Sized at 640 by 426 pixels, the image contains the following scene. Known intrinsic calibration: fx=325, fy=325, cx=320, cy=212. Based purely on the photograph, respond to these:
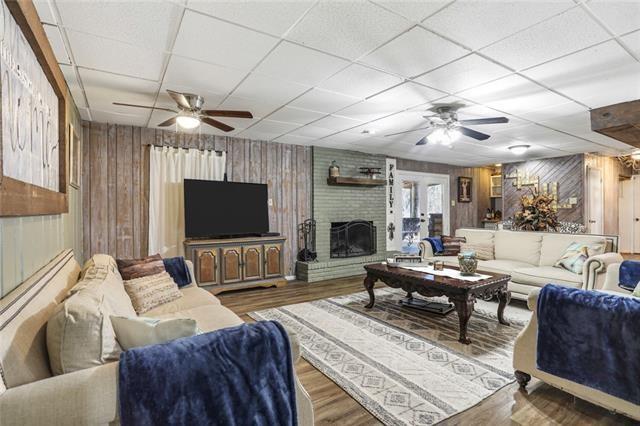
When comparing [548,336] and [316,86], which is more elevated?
[316,86]

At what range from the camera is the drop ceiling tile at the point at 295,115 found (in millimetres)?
3931

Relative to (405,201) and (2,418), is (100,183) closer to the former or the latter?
(2,418)

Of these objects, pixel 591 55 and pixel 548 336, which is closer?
pixel 548 336

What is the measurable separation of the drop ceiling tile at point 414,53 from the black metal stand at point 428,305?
2.57 metres

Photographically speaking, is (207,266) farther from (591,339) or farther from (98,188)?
(591,339)

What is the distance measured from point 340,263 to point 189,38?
179 inches

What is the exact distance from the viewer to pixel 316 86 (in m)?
3.16

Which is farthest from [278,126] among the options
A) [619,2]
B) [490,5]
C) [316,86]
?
[619,2]

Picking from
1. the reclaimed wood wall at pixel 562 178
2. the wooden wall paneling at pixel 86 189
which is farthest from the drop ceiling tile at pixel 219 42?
the reclaimed wood wall at pixel 562 178

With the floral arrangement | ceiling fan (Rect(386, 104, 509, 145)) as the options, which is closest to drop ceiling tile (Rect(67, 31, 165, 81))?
ceiling fan (Rect(386, 104, 509, 145))

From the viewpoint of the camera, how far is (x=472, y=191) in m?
8.92

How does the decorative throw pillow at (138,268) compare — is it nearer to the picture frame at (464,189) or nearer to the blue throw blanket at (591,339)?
the blue throw blanket at (591,339)

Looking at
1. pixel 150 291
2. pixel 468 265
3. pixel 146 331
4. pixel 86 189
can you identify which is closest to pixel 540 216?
pixel 468 265

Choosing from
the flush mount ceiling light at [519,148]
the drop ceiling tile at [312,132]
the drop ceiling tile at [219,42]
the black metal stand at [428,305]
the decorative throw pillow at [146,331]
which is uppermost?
the drop ceiling tile at [312,132]
